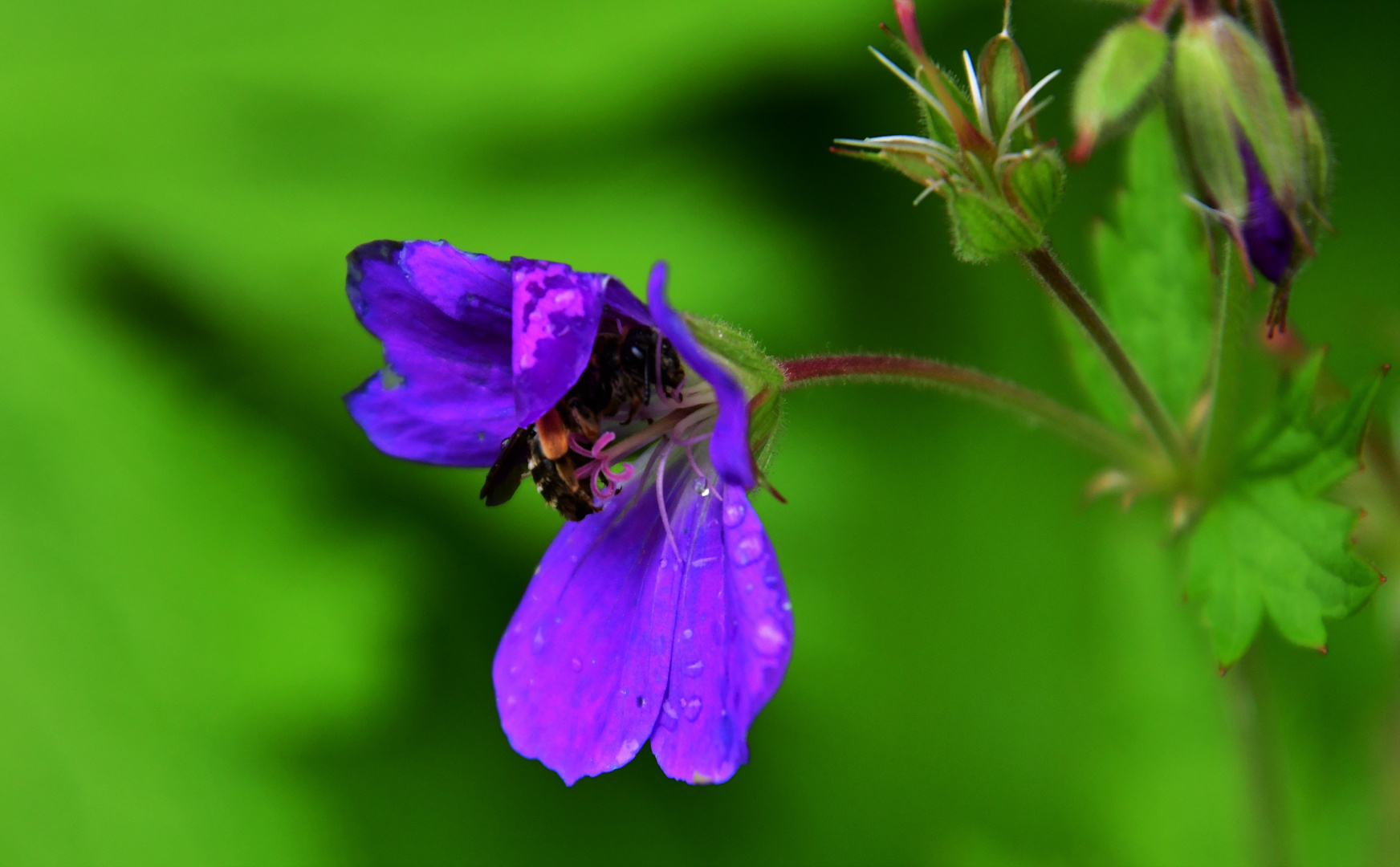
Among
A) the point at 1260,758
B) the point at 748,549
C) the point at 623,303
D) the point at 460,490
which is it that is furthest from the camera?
the point at 460,490

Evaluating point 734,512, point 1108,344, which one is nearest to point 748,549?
point 734,512

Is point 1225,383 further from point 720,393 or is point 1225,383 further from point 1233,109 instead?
point 720,393

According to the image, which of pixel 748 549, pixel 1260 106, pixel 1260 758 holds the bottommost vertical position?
pixel 1260 758

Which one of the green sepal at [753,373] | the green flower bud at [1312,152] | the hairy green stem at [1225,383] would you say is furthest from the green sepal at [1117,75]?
the green sepal at [753,373]

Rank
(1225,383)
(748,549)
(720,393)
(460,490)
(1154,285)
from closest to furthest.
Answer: (720,393), (748,549), (1225,383), (1154,285), (460,490)

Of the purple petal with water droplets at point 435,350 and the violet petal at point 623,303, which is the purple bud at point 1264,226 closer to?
the violet petal at point 623,303

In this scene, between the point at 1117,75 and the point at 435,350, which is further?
the point at 435,350

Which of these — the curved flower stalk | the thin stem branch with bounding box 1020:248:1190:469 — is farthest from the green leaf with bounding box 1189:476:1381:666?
the curved flower stalk
